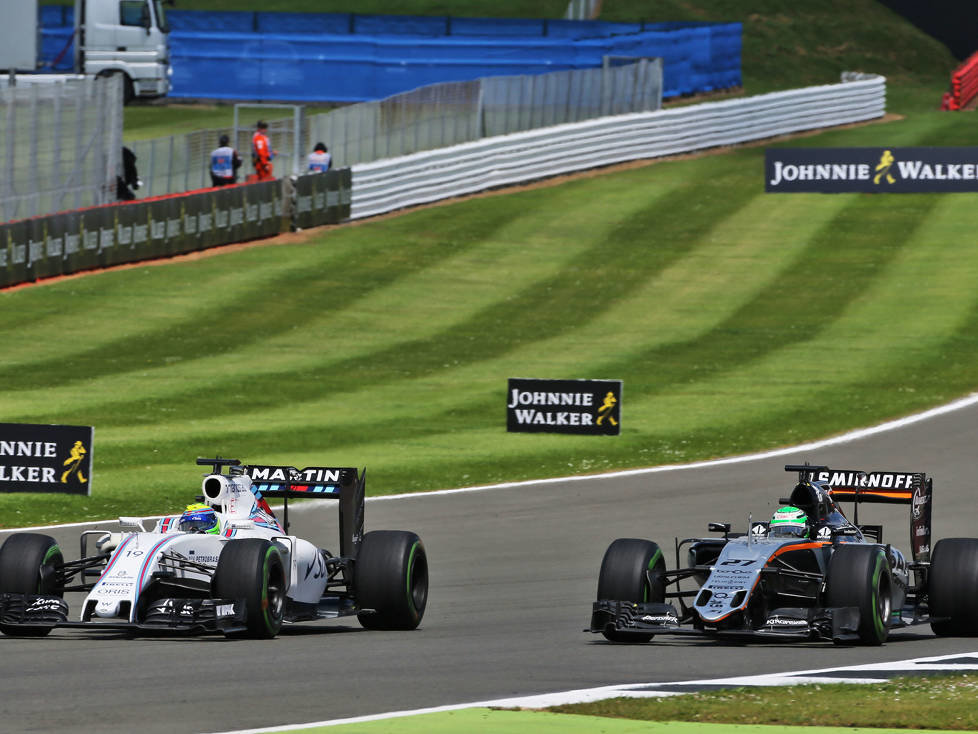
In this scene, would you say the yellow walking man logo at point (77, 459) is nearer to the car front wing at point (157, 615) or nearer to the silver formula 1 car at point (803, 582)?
the car front wing at point (157, 615)

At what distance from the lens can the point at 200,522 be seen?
14.9 meters

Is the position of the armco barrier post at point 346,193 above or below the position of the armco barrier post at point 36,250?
above

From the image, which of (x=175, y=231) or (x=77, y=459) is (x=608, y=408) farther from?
(x=175, y=231)

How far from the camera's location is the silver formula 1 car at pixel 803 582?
46.4ft

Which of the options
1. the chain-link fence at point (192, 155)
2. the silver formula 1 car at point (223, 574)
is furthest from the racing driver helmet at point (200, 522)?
the chain-link fence at point (192, 155)

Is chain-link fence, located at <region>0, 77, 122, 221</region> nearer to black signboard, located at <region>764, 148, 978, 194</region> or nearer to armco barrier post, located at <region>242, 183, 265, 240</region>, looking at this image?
armco barrier post, located at <region>242, 183, 265, 240</region>

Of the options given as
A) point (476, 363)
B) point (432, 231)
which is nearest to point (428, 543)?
point (476, 363)

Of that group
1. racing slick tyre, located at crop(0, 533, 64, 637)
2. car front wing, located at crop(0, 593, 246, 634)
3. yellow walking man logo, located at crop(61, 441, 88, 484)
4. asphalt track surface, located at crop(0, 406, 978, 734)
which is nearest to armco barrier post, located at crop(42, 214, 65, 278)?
asphalt track surface, located at crop(0, 406, 978, 734)

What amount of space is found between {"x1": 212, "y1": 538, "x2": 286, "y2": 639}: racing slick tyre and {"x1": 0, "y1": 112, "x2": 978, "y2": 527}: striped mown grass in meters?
8.76

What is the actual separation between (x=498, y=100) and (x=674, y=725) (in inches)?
1761

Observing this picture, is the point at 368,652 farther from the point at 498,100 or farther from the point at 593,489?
the point at 498,100

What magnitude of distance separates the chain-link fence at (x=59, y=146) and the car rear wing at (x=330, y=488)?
24.4m

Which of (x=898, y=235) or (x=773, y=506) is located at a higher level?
(x=898, y=235)

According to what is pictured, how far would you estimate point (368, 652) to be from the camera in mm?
13945
